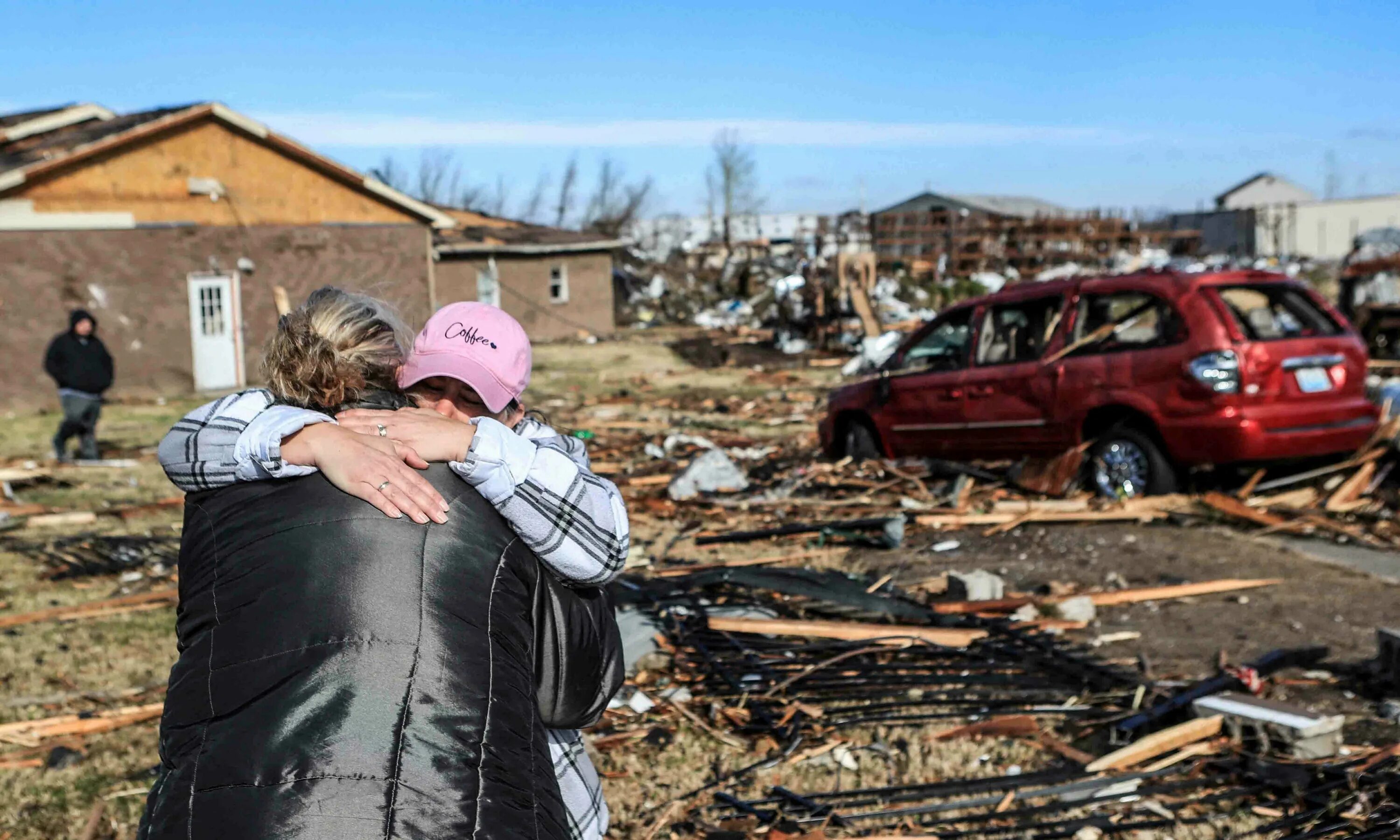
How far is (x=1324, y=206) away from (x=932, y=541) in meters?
78.4

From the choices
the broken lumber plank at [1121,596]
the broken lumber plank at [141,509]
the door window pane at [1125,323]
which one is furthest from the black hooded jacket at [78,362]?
the broken lumber plank at [1121,596]

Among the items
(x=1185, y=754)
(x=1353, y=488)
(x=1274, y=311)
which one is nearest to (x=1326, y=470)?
(x=1353, y=488)

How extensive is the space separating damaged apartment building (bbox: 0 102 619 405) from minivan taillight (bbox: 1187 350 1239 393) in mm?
18037

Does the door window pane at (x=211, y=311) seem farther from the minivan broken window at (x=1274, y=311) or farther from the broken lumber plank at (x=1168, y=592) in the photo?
the broken lumber plank at (x=1168, y=592)

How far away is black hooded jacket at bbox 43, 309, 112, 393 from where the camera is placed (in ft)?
48.2

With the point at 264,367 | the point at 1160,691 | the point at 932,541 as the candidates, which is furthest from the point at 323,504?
the point at 932,541

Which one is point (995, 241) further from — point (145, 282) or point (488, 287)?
point (145, 282)

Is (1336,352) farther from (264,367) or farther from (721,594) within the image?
(264,367)

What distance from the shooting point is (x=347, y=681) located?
194cm

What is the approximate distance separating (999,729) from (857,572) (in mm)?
3073

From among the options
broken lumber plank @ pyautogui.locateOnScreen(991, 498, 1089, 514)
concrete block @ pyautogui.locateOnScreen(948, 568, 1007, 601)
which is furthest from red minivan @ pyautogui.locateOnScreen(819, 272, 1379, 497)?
concrete block @ pyautogui.locateOnScreen(948, 568, 1007, 601)

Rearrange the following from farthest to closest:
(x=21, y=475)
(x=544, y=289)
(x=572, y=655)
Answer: (x=544, y=289), (x=21, y=475), (x=572, y=655)

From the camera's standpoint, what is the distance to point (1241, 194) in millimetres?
96625

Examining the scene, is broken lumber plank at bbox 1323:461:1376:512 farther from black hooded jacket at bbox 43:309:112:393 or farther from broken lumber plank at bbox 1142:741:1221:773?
black hooded jacket at bbox 43:309:112:393
